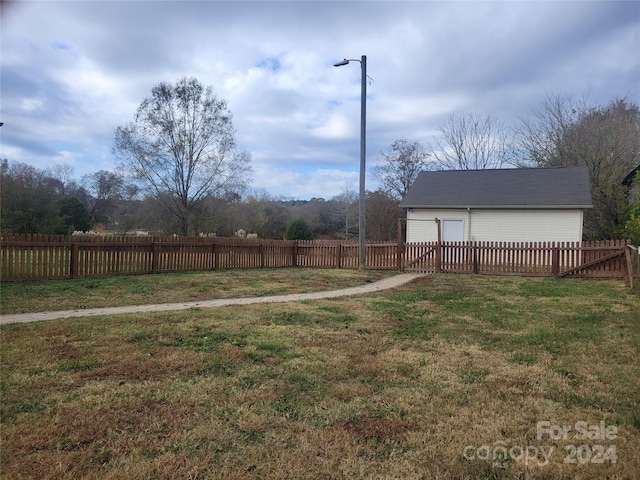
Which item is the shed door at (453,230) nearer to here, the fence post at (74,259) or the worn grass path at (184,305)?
the worn grass path at (184,305)

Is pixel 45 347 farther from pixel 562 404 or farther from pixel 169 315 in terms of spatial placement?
pixel 562 404

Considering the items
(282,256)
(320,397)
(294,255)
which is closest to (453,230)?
(294,255)

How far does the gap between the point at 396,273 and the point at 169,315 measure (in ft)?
33.2

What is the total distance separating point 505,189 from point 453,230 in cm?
352

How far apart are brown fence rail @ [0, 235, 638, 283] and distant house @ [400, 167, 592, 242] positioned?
150 inches

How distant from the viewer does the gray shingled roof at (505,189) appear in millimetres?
19469

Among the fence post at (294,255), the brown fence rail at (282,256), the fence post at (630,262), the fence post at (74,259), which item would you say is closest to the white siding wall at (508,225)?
the brown fence rail at (282,256)

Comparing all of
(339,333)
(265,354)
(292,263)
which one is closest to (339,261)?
(292,263)

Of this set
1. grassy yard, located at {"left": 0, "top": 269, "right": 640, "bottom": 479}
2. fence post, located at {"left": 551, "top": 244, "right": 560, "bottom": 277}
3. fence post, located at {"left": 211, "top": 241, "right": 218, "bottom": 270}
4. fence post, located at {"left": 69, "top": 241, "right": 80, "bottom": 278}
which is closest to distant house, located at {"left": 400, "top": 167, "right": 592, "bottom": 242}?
fence post, located at {"left": 551, "top": 244, "right": 560, "bottom": 277}

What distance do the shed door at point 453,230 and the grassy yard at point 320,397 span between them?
48.7 ft

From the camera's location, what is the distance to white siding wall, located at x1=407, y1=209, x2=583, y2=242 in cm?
1911

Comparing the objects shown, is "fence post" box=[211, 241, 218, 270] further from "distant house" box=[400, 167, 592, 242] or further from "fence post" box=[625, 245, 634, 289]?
"fence post" box=[625, 245, 634, 289]

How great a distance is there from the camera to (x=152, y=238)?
43.8ft

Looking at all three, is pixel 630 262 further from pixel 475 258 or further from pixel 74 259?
pixel 74 259
